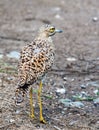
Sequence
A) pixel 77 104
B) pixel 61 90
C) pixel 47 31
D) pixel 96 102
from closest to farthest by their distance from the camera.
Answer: pixel 47 31
pixel 77 104
pixel 96 102
pixel 61 90

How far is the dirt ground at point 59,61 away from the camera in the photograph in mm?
6883

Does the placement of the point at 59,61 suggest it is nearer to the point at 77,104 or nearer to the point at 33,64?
the point at 77,104

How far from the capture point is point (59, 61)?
977 cm

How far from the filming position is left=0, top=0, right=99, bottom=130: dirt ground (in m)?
6.88

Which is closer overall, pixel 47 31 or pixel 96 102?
pixel 47 31

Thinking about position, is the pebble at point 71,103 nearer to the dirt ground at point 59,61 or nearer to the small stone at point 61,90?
the dirt ground at point 59,61

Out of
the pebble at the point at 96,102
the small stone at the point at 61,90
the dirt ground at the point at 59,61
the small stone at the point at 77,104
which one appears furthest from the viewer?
the small stone at the point at 61,90

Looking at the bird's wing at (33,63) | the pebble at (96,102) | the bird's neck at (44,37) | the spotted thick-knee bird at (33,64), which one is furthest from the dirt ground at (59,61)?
the bird's neck at (44,37)

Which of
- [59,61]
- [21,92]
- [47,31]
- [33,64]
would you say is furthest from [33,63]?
[59,61]

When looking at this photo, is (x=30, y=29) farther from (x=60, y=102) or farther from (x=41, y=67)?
(x=41, y=67)

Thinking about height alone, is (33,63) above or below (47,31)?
below

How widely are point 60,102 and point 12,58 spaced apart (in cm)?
212

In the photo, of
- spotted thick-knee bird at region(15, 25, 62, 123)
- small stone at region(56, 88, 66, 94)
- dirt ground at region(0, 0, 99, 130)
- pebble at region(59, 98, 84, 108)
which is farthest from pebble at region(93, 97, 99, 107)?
spotted thick-knee bird at region(15, 25, 62, 123)

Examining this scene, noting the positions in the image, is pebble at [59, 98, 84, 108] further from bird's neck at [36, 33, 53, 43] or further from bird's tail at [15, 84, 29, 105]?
bird's tail at [15, 84, 29, 105]
